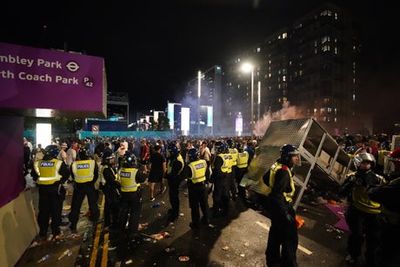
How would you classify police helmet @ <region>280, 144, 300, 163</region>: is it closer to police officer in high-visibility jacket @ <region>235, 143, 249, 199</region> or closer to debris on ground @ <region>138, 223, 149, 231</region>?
debris on ground @ <region>138, 223, 149, 231</region>

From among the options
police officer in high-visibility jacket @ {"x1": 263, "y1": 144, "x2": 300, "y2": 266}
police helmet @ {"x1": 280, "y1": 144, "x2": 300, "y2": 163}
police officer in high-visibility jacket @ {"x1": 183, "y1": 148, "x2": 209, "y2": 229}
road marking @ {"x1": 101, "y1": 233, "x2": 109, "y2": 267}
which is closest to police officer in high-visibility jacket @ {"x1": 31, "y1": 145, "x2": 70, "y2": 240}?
road marking @ {"x1": 101, "y1": 233, "x2": 109, "y2": 267}

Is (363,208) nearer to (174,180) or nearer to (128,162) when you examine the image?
(174,180)

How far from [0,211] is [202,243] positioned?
4.22 metres

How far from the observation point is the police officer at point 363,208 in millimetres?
5043

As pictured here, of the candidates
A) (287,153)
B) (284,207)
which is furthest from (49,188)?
(287,153)

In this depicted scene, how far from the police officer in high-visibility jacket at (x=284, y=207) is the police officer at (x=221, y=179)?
143 inches

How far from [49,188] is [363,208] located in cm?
682

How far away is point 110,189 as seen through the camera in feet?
25.3

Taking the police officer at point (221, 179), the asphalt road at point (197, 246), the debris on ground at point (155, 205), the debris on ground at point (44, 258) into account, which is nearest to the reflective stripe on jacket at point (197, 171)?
the police officer at point (221, 179)

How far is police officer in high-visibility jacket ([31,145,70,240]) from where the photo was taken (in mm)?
6906

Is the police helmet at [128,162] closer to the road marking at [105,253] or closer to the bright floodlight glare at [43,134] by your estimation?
the road marking at [105,253]

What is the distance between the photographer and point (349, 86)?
89500mm

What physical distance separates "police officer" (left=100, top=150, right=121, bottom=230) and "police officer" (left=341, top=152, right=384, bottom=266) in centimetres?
533

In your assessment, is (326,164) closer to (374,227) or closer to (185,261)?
(374,227)
